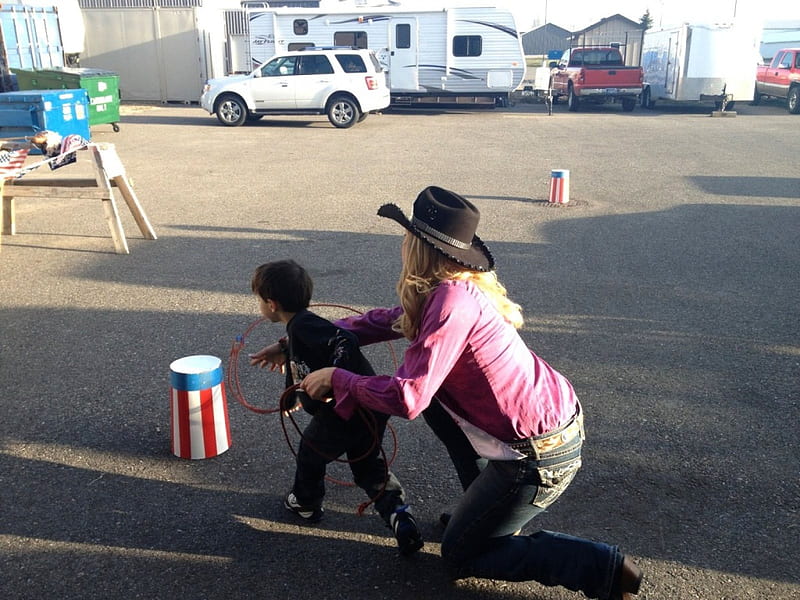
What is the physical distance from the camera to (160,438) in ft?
13.8

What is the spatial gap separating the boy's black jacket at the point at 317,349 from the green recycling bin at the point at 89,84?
16.8 m

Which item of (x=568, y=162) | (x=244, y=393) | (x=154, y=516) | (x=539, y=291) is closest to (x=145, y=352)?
(x=244, y=393)

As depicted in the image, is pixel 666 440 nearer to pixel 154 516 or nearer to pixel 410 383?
pixel 410 383

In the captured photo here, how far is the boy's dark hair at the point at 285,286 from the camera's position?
3.17m

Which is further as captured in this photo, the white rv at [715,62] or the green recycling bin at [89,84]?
the white rv at [715,62]

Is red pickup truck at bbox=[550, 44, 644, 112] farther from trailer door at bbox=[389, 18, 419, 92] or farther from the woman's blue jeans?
the woman's blue jeans

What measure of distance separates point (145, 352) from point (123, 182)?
3.15 meters

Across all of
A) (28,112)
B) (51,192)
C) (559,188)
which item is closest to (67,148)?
(51,192)

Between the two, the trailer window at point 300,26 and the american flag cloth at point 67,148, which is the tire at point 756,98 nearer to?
the trailer window at point 300,26

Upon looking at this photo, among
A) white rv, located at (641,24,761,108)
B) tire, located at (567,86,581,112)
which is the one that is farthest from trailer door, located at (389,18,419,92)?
white rv, located at (641,24,761,108)

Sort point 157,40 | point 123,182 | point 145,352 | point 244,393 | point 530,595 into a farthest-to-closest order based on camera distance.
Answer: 1. point 157,40
2. point 123,182
3. point 145,352
4. point 244,393
5. point 530,595

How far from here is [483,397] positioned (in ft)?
8.94

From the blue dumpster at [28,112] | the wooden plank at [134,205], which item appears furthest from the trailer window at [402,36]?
the wooden plank at [134,205]

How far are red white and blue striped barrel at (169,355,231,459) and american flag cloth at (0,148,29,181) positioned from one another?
16.0 feet
